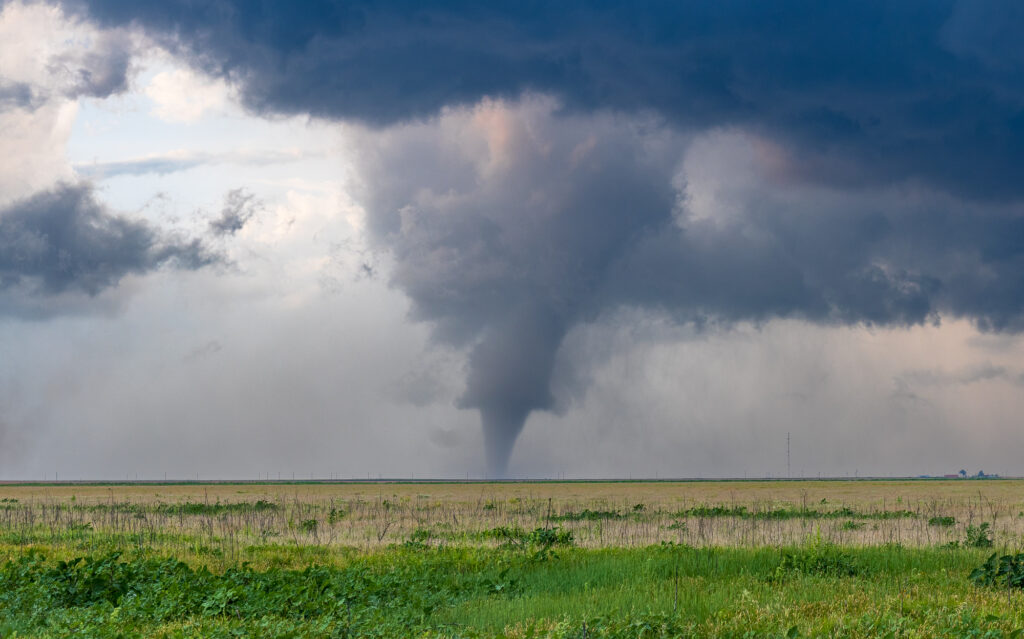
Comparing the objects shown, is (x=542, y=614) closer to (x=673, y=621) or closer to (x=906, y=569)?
(x=673, y=621)

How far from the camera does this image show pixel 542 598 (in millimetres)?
16500

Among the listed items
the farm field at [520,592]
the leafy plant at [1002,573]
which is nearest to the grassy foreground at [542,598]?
the farm field at [520,592]

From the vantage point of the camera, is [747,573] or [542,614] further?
[747,573]

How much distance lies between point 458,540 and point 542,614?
16141 mm

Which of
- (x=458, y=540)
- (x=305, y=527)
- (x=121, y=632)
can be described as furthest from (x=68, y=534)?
Answer: (x=121, y=632)

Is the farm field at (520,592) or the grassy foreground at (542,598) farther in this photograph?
the farm field at (520,592)

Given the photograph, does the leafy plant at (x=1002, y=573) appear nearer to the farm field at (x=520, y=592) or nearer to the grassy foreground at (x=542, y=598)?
the farm field at (x=520, y=592)

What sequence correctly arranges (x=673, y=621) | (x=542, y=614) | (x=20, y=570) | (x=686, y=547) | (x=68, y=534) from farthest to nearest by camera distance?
(x=68, y=534) < (x=686, y=547) < (x=20, y=570) < (x=542, y=614) < (x=673, y=621)

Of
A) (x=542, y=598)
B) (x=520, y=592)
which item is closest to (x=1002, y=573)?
(x=542, y=598)

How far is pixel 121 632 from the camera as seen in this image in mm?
13547

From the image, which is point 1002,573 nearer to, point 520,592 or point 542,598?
point 542,598

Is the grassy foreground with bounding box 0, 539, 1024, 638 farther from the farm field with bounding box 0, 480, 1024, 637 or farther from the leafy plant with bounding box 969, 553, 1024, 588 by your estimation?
the leafy plant with bounding box 969, 553, 1024, 588

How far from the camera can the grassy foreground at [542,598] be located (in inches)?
529

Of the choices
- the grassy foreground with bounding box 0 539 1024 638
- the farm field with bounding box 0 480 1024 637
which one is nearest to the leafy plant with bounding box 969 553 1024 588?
the farm field with bounding box 0 480 1024 637
